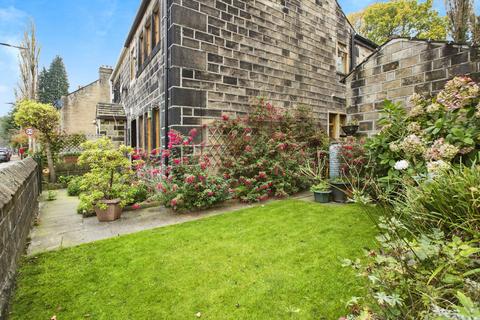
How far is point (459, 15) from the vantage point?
1016 cm

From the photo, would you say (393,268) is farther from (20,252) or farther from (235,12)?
(235,12)

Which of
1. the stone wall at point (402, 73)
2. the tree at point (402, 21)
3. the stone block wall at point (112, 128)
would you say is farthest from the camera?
the tree at point (402, 21)

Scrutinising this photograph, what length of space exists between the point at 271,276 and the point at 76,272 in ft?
7.01

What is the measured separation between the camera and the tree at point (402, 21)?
1925cm

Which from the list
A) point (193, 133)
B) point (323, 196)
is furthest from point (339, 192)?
point (193, 133)

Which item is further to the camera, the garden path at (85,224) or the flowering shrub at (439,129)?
the garden path at (85,224)

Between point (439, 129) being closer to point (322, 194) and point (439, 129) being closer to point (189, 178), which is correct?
point (322, 194)

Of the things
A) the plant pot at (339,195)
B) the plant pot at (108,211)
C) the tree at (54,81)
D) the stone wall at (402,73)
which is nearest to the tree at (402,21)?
the stone wall at (402,73)

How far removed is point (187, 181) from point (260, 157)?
85.9 inches

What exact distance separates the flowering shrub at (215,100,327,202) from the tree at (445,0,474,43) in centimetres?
966

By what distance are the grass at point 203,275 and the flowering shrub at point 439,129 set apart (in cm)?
118

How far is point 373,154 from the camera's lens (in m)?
4.10

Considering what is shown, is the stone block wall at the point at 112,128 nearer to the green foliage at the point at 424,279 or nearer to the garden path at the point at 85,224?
the garden path at the point at 85,224

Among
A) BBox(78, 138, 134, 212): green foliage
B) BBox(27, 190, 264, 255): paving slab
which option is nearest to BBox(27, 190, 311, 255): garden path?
BBox(27, 190, 264, 255): paving slab
